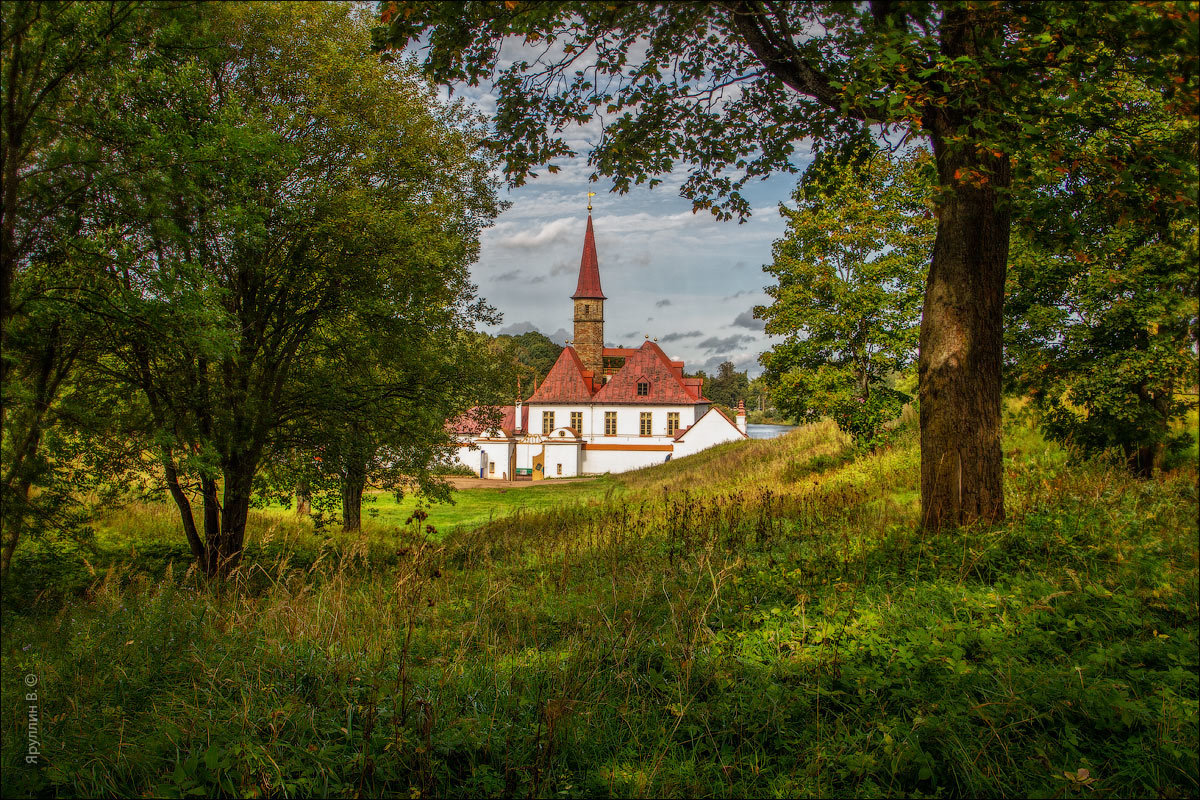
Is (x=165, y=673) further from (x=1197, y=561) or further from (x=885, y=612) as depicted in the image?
(x=1197, y=561)

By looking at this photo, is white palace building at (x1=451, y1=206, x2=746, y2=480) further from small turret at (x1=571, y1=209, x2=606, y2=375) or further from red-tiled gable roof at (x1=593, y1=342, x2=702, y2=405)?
small turret at (x1=571, y1=209, x2=606, y2=375)

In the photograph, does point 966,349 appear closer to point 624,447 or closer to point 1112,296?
point 1112,296

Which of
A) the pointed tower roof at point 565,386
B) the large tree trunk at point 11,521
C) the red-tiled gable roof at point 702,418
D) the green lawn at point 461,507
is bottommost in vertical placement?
the green lawn at point 461,507

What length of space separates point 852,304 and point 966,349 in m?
8.83

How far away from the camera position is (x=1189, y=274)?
4.76 meters

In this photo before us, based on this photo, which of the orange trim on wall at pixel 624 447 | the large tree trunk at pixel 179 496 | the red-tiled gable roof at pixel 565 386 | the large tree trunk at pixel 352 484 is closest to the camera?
the large tree trunk at pixel 179 496

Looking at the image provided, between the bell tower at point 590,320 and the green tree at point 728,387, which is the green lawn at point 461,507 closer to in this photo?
the bell tower at point 590,320

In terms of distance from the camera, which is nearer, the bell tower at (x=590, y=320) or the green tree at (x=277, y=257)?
the green tree at (x=277, y=257)

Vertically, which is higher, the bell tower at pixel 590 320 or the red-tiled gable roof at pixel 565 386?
the bell tower at pixel 590 320

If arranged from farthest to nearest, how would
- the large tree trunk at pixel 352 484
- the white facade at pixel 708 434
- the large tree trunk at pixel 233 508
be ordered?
the white facade at pixel 708 434, the large tree trunk at pixel 352 484, the large tree trunk at pixel 233 508

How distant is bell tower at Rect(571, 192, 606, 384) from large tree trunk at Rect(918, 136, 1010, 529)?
5072cm

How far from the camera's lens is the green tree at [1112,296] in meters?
4.30

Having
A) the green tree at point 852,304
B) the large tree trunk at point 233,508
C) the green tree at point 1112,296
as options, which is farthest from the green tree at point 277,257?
the green tree at point 852,304

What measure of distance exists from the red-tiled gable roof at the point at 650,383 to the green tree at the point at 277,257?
131ft
